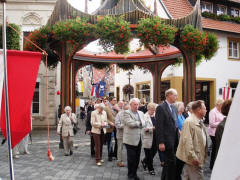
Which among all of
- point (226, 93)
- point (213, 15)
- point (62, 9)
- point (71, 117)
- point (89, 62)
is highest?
point (213, 15)

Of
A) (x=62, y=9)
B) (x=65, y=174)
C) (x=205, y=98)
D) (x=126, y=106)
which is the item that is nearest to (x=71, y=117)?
(x=126, y=106)

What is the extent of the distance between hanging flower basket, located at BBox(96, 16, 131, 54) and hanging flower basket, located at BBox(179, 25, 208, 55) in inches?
78.4

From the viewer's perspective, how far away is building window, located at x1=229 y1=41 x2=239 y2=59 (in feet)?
68.0

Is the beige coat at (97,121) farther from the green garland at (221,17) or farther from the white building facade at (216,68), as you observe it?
the green garland at (221,17)

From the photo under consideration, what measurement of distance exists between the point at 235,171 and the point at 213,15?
792 inches

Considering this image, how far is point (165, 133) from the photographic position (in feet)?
17.0

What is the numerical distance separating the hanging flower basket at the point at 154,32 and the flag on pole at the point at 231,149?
7994mm

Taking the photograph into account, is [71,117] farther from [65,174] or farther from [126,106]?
[65,174]

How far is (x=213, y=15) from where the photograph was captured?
1967 centimetres

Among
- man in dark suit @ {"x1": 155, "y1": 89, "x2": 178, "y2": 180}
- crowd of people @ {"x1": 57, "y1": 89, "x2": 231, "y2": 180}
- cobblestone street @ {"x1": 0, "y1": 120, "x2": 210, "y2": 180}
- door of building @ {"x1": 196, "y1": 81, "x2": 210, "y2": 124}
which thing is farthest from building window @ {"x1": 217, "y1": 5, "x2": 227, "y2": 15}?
man in dark suit @ {"x1": 155, "y1": 89, "x2": 178, "y2": 180}

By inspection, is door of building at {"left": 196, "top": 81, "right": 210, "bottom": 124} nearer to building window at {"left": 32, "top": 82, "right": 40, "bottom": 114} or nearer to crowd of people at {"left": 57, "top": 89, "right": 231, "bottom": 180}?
building window at {"left": 32, "top": 82, "right": 40, "bottom": 114}

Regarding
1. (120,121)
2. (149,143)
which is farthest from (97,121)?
(149,143)

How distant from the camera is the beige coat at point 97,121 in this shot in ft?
26.2

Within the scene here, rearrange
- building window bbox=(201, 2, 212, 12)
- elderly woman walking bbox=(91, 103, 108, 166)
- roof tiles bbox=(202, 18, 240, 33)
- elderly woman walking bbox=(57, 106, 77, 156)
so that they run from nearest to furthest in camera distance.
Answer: elderly woman walking bbox=(91, 103, 108, 166) → elderly woman walking bbox=(57, 106, 77, 156) → roof tiles bbox=(202, 18, 240, 33) → building window bbox=(201, 2, 212, 12)
